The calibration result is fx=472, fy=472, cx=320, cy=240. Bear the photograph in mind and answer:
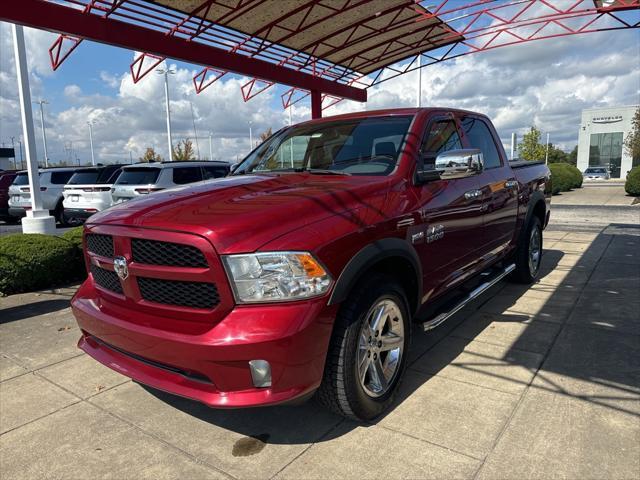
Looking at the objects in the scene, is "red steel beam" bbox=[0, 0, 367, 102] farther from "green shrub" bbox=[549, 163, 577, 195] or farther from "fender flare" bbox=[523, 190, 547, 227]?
"green shrub" bbox=[549, 163, 577, 195]

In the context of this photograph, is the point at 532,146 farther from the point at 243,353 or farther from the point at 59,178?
the point at 243,353

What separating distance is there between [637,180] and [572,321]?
62.0 ft

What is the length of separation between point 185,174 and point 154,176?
0.68 meters

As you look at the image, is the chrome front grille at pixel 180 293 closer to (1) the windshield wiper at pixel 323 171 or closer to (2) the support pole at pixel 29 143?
(1) the windshield wiper at pixel 323 171

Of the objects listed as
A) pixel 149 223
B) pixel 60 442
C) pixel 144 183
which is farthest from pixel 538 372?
pixel 144 183

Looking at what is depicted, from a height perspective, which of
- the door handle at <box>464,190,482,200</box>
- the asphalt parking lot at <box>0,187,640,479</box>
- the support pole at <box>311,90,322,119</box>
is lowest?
the asphalt parking lot at <box>0,187,640,479</box>

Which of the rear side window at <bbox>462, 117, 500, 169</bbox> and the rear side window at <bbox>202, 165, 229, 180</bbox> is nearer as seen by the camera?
the rear side window at <bbox>462, 117, 500, 169</bbox>

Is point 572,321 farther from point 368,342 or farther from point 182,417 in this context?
point 182,417

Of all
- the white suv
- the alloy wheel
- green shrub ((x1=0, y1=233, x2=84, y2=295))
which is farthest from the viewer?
the white suv

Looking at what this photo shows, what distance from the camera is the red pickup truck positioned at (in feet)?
7.54

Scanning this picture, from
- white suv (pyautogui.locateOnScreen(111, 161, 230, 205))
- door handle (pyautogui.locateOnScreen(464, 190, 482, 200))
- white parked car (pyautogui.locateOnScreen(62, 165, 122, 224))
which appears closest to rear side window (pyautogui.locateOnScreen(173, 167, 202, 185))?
white suv (pyautogui.locateOnScreen(111, 161, 230, 205))

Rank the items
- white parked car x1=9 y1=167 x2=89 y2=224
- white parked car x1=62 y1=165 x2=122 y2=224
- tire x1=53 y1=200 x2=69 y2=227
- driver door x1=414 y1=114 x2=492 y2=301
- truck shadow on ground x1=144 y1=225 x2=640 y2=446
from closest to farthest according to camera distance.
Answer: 1. truck shadow on ground x1=144 y1=225 x2=640 y2=446
2. driver door x1=414 y1=114 x2=492 y2=301
3. white parked car x1=62 y1=165 x2=122 y2=224
4. white parked car x1=9 y1=167 x2=89 y2=224
5. tire x1=53 y1=200 x2=69 y2=227

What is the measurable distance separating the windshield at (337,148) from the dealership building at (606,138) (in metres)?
67.7

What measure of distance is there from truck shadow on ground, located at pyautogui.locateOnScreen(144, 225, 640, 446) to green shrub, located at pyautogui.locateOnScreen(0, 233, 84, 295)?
366 cm
